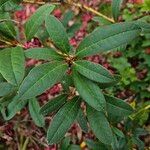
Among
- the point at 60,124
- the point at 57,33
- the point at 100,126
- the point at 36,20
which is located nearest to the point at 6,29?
the point at 36,20

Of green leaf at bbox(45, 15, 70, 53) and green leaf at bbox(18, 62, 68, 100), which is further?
green leaf at bbox(45, 15, 70, 53)

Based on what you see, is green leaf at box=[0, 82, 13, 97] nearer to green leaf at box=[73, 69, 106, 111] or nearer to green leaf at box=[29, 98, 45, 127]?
green leaf at box=[29, 98, 45, 127]

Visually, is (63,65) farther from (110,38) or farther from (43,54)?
A: (110,38)

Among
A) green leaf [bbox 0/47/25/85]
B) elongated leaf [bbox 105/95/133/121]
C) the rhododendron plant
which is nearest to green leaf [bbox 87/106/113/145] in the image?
the rhododendron plant

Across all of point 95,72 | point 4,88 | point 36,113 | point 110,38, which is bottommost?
point 36,113

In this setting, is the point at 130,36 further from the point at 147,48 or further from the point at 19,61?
the point at 147,48
